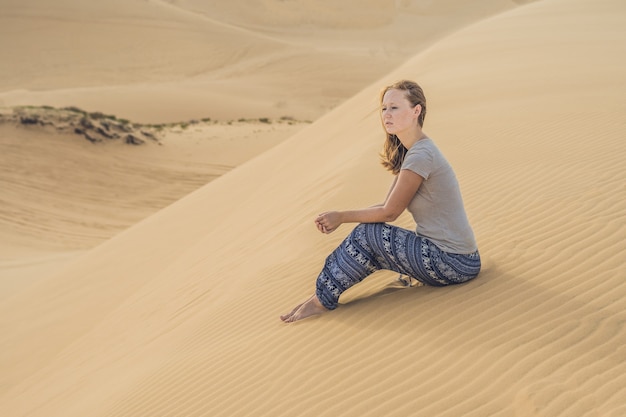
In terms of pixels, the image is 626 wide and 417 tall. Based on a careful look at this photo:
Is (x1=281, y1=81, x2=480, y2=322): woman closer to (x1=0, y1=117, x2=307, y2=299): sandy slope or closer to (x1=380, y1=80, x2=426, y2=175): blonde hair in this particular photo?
(x1=380, y1=80, x2=426, y2=175): blonde hair

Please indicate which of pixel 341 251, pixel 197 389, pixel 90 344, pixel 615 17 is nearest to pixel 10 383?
pixel 90 344

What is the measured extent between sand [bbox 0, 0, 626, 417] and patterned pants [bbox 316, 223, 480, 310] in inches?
4.9

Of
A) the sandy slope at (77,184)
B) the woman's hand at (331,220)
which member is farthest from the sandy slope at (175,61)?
the woman's hand at (331,220)

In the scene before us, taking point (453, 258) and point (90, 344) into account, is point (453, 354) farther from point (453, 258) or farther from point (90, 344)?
point (90, 344)

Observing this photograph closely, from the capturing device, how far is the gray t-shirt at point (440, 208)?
13.6ft

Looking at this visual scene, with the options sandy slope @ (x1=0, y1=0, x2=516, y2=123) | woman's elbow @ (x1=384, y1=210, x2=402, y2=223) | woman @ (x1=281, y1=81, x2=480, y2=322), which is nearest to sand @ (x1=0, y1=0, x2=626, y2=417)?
woman @ (x1=281, y1=81, x2=480, y2=322)

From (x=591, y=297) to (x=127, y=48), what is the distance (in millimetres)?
40050

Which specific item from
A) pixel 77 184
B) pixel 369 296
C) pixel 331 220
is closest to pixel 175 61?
pixel 77 184

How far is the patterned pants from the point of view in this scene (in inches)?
165

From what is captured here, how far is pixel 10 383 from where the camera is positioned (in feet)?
22.1

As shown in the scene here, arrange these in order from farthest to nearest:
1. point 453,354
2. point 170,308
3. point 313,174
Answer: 1. point 313,174
2. point 170,308
3. point 453,354

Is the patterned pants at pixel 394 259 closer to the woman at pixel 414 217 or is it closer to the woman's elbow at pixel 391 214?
the woman at pixel 414 217

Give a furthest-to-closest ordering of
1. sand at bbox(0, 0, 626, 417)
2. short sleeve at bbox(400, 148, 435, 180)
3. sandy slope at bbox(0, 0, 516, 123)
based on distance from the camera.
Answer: sandy slope at bbox(0, 0, 516, 123) → short sleeve at bbox(400, 148, 435, 180) → sand at bbox(0, 0, 626, 417)

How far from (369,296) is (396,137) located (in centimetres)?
104
